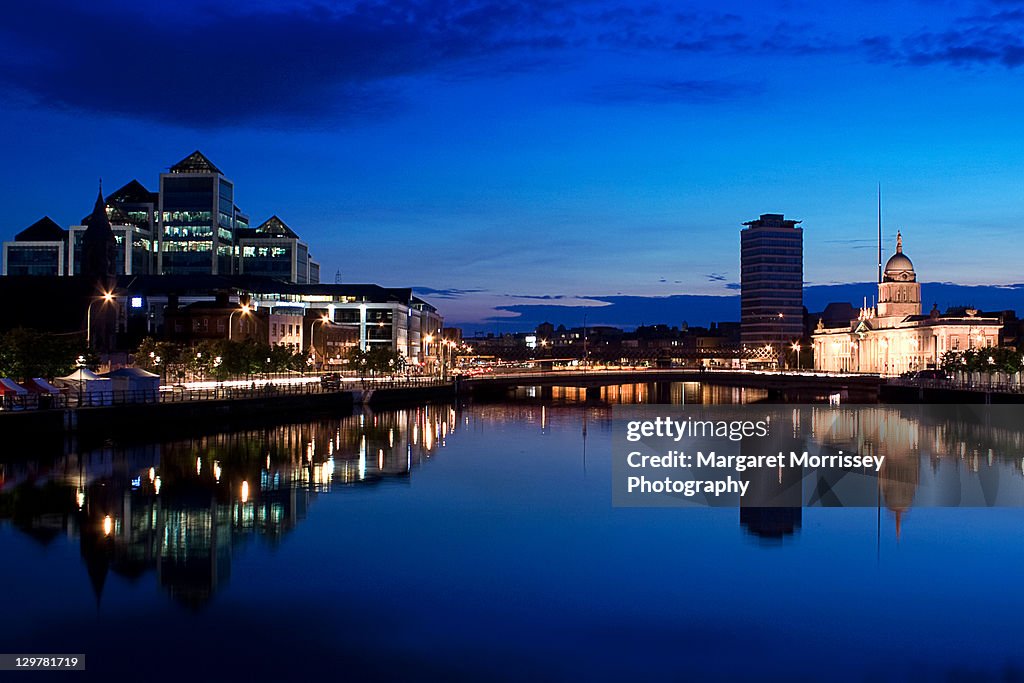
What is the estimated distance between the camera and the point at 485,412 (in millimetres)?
113000

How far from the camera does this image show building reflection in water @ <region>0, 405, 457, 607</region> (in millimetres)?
33625

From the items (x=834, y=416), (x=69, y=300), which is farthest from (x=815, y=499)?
(x=69, y=300)

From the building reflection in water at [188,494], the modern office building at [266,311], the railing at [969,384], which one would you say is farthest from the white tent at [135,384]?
the railing at [969,384]

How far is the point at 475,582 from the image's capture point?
Answer: 31953 mm

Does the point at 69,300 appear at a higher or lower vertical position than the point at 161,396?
higher

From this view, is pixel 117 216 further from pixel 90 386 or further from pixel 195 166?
pixel 90 386

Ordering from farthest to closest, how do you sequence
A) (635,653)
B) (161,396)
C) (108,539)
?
(161,396), (108,539), (635,653)

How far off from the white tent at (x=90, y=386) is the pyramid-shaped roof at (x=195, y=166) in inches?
5036

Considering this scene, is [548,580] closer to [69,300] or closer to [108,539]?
[108,539]

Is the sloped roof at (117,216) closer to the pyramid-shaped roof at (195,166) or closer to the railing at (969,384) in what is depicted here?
the pyramid-shaped roof at (195,166)

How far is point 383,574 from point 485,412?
80.3 meters

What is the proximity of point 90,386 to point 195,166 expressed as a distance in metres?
134

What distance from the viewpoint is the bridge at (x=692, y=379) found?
478 ft
